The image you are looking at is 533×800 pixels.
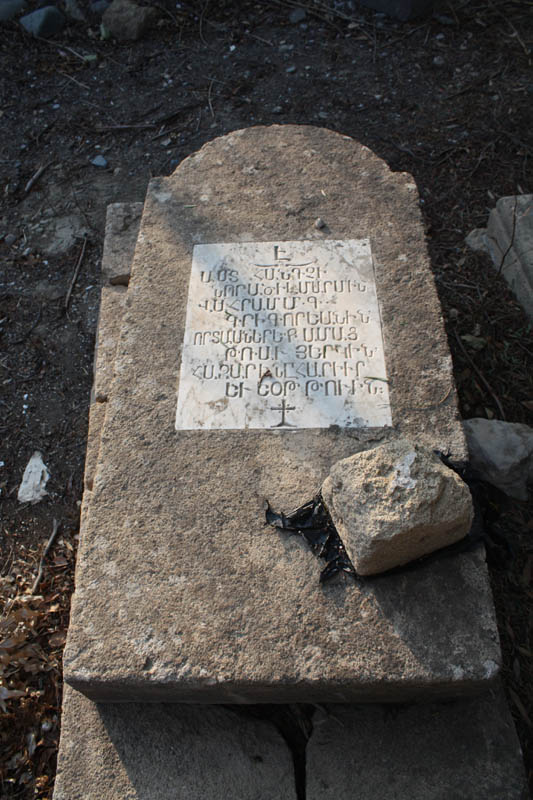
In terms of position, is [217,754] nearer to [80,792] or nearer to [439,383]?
[80,792]

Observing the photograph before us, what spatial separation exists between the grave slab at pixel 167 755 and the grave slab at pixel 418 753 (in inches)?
5.9

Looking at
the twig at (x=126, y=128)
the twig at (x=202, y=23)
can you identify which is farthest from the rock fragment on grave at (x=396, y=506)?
the twig at (x=202, y=23)

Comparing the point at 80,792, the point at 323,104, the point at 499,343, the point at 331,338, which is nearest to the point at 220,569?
the point at 80,792

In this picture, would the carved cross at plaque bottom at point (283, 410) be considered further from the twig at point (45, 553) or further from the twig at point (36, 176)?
the twig at point (36, 176)

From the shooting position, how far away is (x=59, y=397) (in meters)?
3.41

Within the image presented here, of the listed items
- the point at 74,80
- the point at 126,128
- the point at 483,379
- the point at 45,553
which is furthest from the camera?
the point at 74,80

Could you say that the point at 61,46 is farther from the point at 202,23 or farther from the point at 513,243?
the point at 513,243

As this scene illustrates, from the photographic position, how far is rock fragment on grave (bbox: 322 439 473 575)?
68.8 inches

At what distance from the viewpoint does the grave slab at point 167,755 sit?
1.92 m

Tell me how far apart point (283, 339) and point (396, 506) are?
881mm

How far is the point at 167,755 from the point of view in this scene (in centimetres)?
197

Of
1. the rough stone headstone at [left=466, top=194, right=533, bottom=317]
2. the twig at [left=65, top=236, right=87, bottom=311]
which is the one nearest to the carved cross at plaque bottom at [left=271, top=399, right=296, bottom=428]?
the rough stone headstone at [left=466, top=194, right=533, bottom=317]

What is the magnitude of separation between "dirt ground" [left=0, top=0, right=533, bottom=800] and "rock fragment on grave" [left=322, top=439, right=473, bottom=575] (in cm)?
45

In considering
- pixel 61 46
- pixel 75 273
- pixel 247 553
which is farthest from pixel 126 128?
pixel 247 553
